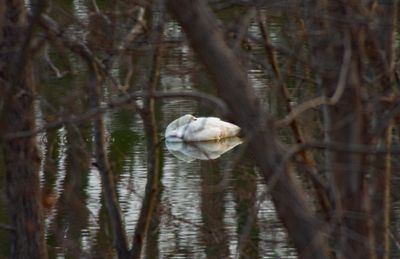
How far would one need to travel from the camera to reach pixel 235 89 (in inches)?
121

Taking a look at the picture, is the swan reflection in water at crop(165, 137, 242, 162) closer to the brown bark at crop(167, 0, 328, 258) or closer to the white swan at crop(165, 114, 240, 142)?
the white swan at crop(165, 114, 240, 142)

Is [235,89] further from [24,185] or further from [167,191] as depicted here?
[167,191]

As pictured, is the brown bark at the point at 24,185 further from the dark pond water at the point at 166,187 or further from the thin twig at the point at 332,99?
the thin twig at the point at 332,99

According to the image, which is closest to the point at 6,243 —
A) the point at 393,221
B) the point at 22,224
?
the point at 22,224

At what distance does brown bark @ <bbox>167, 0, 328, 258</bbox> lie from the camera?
3062 mm

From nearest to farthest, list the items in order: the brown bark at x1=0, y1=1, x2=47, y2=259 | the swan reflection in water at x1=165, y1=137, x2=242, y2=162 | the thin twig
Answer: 1. the thin twig
2. the brown bark at x1=0, y1=1, x2=47, y2=259
3. the swan reflection in water at x1=165, y1=137, x2=242, y2=162

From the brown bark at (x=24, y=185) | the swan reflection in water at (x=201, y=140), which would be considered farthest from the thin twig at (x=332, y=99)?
the swan reflection in water at (x=201, y=140)

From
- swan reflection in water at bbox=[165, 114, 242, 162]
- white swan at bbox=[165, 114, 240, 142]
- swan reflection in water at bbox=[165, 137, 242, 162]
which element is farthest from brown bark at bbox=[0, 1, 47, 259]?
swan reflection in water at bbox=[165, 137, 242, 162]

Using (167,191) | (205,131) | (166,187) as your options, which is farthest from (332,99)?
(205,131)

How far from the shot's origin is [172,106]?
10469mm

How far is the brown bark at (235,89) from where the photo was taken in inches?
121

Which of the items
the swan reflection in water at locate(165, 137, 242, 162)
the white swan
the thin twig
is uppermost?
the thin twig

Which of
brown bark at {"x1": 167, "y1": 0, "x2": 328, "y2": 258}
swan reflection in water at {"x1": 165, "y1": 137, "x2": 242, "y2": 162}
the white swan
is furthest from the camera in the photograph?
swan reflection in water at {"x1": 165, "y1": 137, "x2": 242, "y2": 162}

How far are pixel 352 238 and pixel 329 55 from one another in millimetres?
632
